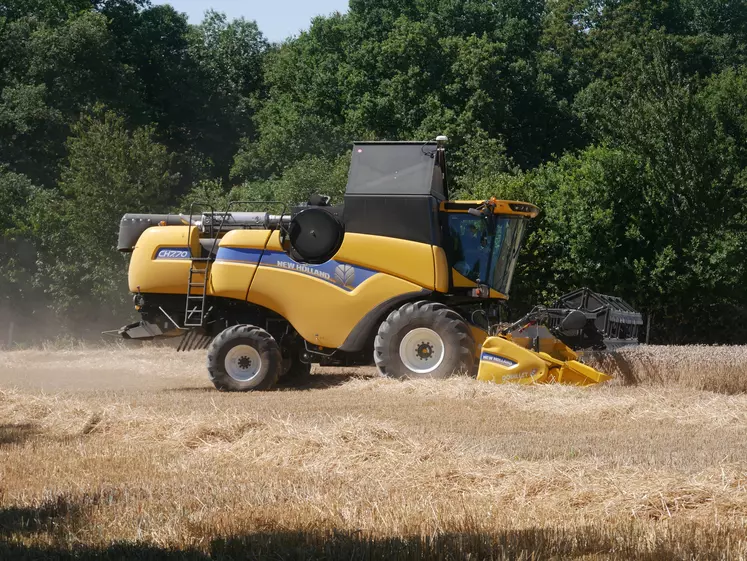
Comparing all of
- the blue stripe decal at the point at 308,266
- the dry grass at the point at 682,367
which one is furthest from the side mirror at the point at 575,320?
the blue stripe decal at the point at 308,266

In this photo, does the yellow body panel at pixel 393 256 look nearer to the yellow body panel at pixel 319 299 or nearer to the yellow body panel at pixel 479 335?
the yellow body panel at pixel 319 299

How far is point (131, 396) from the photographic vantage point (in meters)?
13.9

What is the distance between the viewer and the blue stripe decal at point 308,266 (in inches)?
605

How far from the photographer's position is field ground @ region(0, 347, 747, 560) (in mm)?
5574

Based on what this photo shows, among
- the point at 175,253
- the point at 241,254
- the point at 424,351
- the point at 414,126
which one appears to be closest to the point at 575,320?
the point at 424,351

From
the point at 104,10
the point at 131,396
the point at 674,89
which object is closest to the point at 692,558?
the point at 131,396

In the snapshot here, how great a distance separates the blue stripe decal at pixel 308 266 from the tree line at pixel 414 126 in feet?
31.0

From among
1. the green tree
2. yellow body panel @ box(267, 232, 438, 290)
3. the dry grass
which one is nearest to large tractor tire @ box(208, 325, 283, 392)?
yellow body panel @ box(267, 232, 438, 290)

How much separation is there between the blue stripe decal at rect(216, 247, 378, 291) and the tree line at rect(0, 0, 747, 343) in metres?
9.45

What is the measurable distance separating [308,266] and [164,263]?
7.83ft

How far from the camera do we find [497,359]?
14031mm

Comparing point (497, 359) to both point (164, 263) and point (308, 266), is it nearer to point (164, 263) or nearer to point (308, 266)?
point (308, 266)

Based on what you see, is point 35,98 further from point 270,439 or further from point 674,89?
point 270,439

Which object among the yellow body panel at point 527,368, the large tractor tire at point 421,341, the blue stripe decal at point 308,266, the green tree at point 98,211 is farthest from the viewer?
the green tree at point 98,211
